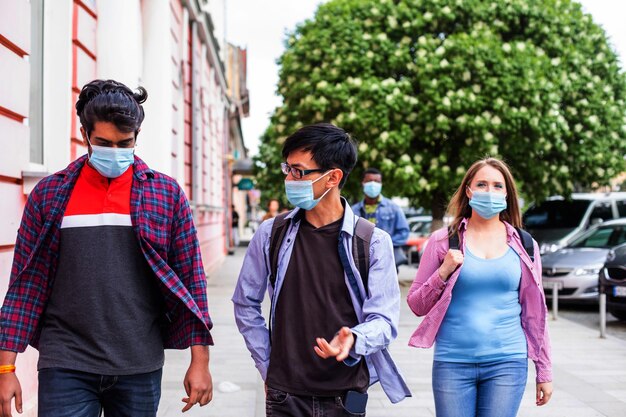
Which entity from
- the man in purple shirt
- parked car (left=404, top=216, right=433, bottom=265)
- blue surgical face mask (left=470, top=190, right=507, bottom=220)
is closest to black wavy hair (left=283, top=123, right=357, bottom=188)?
the man in purple shirt

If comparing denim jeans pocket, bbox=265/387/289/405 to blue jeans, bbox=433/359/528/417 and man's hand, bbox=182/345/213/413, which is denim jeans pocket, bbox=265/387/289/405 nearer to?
man's hand, bbox=182/345/213/413

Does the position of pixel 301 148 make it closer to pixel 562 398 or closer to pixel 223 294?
pixel 562 398

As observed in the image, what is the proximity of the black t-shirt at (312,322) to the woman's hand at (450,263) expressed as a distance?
2.66 feet

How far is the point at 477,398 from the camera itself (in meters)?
3.70

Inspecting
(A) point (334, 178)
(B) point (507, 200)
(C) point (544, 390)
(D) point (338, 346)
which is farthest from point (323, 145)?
(C) point (544, 390)

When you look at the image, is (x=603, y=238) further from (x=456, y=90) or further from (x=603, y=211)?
(x=456, y=90)

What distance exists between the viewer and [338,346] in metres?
2.78

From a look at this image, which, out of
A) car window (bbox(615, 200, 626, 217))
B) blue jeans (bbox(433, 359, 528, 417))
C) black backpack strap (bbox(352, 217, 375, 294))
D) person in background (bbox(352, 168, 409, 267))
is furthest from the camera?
car window (bbox(615, 200, 626, 217))

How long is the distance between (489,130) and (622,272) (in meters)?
5.25

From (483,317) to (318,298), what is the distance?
1.03 metres

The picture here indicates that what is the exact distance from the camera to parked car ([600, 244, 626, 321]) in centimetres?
1102

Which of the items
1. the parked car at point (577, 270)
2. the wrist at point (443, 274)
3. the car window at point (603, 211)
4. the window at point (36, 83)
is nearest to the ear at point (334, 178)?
the wrist at point (443, 274)

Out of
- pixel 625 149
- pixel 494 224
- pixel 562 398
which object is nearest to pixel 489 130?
pixel 625 149

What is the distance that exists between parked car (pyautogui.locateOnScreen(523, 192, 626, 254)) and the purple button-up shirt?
43.2ft
